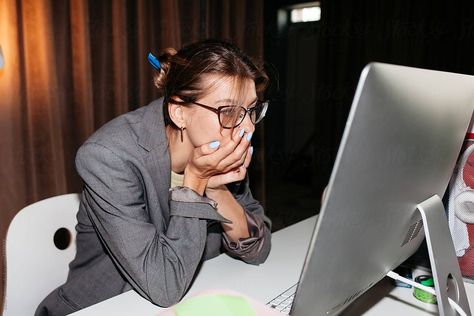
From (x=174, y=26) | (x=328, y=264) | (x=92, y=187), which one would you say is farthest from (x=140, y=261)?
(x=174, y=26)

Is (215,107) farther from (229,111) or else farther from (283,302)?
(283,302)

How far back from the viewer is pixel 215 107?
1073 millimetres

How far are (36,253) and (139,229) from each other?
0.37 m

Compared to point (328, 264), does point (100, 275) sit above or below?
below

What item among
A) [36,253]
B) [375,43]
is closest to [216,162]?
[36,253]

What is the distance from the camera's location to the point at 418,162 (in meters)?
0.62

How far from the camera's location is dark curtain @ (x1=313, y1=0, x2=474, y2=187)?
3350 millimetres

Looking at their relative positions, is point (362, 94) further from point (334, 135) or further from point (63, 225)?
point (334, 135)

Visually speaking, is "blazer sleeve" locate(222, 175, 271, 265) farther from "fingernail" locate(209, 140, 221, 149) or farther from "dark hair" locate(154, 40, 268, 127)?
"dark hair" locate(154, 40, 268, 127)

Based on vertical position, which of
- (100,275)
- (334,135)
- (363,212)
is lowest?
(334,135)

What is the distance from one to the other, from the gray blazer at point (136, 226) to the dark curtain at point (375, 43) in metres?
2.51

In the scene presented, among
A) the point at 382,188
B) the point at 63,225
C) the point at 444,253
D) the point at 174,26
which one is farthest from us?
the point at 174,26

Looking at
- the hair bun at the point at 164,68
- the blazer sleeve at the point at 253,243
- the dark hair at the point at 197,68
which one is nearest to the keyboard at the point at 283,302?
the blazer sleeve at the point at 253,243

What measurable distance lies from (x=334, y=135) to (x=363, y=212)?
3302 millimetres
